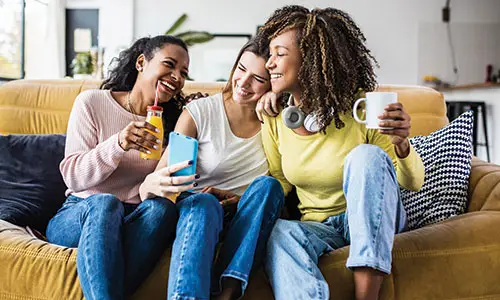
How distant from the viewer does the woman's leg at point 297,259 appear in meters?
1.28

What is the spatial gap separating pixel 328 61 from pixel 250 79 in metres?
0.28

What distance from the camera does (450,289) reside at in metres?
1.41

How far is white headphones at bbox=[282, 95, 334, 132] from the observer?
5.24 ft

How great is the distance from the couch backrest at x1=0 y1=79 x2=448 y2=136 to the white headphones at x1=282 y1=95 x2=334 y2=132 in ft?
2.04

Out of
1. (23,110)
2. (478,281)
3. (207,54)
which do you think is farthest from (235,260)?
(207,54)

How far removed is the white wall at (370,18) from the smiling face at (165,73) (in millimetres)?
5191

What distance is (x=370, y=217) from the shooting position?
1.28 meters

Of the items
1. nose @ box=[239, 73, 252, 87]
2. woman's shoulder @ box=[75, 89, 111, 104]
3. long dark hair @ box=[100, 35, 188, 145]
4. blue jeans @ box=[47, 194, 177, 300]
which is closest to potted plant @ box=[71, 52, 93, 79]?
long dark hair @ box=[100, 35, 188, 145]

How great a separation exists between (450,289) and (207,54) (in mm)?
5725

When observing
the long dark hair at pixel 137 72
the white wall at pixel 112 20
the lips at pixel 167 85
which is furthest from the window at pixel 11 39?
the lips at pixel 167 85

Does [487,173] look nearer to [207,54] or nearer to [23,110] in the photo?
[23,110]

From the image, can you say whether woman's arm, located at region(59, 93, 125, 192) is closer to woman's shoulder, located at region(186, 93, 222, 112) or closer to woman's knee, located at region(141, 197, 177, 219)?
woman's knee, located at region(141, 197, 177, 219)

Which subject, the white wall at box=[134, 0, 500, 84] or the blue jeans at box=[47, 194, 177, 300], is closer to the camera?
the blue jeans at box=[47, 194, 177, 300]

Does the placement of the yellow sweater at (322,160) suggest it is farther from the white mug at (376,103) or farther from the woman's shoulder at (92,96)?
the woman's shoulder at (92,96)
